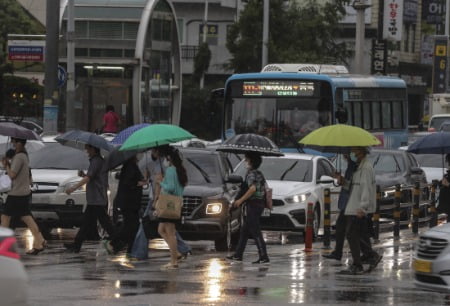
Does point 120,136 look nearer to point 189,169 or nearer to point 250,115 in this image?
point 189,169

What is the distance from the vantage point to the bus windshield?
29953mm

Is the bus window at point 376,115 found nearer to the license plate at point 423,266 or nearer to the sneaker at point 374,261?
the sneaker at point 374,261

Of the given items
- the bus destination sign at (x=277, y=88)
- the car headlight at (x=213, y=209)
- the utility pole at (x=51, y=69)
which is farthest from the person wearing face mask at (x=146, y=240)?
the utility pole at (x=51, y=69)

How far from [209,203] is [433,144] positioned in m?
4.07

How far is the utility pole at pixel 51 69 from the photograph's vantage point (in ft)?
105

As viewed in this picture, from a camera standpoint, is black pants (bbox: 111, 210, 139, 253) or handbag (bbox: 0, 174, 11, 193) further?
handbag (bbox: 0, 174, 11, 193)

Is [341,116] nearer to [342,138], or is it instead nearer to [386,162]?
[386,162]

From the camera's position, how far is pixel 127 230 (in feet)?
59.9

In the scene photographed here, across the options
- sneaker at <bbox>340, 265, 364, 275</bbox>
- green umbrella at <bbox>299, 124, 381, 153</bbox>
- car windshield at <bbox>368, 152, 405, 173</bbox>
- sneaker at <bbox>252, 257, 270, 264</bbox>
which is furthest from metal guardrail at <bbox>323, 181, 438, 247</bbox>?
sneaker at <bbox>340, 265, 364, 275</bbox>

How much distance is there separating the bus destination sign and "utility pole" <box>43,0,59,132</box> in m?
5.15

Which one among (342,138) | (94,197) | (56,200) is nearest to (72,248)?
(94,197)

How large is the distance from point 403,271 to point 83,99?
27.2m

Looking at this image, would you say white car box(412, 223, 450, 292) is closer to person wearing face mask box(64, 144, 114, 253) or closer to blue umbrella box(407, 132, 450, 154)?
person wearing face mask box(64, 144, 114, 253)

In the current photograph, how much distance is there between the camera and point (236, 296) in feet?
45.4
